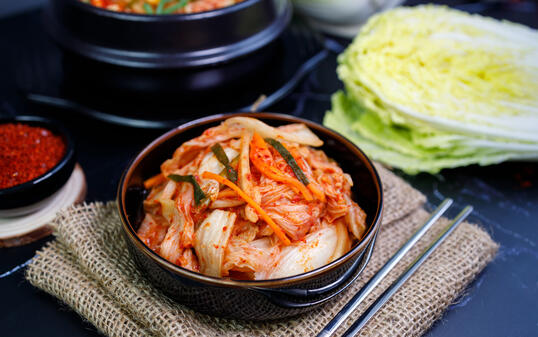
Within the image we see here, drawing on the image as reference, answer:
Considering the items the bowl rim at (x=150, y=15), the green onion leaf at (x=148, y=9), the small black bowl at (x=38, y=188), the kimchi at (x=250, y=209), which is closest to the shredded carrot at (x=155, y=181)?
the kimchi at (x=250, y=209)

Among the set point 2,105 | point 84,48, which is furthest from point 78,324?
point 2,105

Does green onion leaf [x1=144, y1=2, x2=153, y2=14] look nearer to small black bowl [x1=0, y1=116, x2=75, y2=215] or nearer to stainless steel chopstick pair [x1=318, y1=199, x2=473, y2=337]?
small black bowl [x1=0, y1=116, x2=75, y2=215]

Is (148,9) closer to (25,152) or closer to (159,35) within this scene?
(159,35)

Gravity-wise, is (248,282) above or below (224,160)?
below

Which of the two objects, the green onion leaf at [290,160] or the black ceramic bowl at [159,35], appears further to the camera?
the black ceramic bowl at [159,35]

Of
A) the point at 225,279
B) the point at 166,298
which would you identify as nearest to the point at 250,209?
the point at 225,279

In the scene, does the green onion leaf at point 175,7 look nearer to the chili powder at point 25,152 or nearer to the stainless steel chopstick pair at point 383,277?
the chili powder at point 25,152

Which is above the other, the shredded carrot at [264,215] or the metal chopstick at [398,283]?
the shredded carrot at [264,215]
